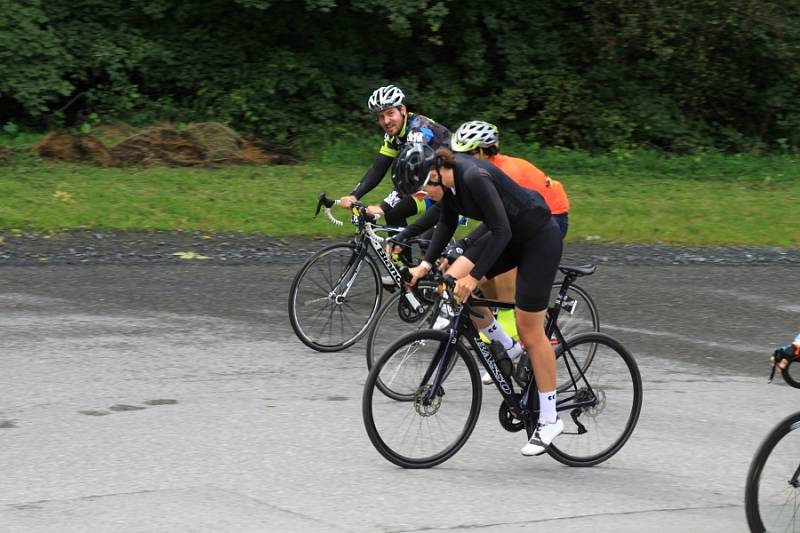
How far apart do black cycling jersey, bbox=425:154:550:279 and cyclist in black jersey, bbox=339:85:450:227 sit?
2.69m

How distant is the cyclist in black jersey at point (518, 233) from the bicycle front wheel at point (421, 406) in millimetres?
358

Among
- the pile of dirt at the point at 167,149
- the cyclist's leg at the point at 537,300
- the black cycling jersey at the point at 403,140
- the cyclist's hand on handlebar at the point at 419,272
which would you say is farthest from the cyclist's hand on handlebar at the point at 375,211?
the pile of dirt at the point at 167,149

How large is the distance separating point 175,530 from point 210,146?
45.7 feet

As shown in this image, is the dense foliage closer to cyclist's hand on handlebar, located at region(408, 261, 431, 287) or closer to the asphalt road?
the asphalt road

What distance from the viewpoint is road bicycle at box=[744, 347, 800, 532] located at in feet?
17.0

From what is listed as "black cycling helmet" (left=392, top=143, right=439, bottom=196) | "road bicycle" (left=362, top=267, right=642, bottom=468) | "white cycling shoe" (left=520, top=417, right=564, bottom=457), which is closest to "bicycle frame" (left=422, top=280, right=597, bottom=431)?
"road bicycle" (left=362, top=267, right=642, bottom=468)

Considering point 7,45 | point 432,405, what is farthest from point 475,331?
point 7,45

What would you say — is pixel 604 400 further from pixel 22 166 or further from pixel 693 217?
pixel 22 166

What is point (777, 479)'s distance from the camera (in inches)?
205

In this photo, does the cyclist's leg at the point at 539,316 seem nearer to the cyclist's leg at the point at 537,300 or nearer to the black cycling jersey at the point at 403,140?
the cyclist's leg at the point at 537,300

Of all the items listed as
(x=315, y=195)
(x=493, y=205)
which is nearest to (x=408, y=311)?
(x=493, y=205)

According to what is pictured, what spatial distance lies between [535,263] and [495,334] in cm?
49

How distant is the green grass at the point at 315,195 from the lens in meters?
14.7

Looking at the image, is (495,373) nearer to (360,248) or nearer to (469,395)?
(469,395)
